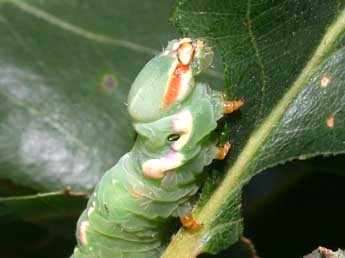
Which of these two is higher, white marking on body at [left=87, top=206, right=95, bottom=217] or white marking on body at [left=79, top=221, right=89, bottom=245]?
white marking on body at [left=87, top=206, right=95, bottom=217]

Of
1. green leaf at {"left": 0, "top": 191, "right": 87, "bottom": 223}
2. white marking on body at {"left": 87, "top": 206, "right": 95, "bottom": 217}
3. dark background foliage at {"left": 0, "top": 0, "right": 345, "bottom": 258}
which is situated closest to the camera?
white marking on body at {"left": 87, "top": 206, "right": 95, "bottom": 217}

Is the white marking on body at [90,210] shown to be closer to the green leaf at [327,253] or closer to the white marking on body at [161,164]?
the white marking on body at [161,164]

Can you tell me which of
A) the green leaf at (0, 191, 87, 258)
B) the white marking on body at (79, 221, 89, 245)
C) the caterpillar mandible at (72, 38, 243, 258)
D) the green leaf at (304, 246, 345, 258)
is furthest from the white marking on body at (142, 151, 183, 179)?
the green leaf at (0, 191, 87, 258)

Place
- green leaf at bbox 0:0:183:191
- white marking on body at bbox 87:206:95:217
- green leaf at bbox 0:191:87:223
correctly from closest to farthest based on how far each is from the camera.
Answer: white marking on body at bbox 87:206:95:217
green leaf at bbox 0:191:87:223
green leaf at bbox 0:0:183:191

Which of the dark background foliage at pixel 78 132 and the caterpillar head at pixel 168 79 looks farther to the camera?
the dark background foliage at pixel 78 132

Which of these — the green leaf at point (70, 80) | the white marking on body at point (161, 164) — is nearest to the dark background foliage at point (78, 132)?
the green leaf at point (70, 80)

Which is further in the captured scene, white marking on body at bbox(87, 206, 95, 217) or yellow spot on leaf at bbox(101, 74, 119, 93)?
yellow spot on leaf at bbox(101, 74, 119, 93)

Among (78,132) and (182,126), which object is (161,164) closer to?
(182,126)

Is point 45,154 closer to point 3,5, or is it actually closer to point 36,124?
point 36,124

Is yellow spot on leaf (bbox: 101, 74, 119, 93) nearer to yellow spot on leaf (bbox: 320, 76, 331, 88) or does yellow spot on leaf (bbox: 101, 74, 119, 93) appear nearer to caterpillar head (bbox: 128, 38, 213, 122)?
caterpillar head (bbox: 128, 38, 213, 122)
